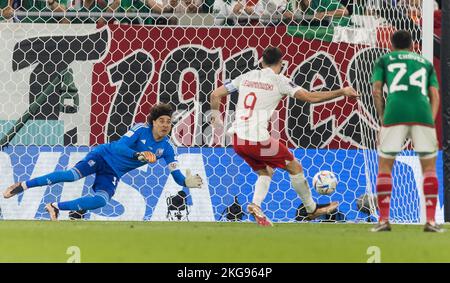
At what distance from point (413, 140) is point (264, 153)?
6.23 ft

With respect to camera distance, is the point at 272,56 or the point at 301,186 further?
the point at 301,186

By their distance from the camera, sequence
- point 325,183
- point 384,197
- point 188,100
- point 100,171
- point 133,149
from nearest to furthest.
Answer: point 384,197, point 325,183, point 133,149, point 100,171, point 188,100

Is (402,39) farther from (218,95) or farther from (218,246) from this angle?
(218,246)

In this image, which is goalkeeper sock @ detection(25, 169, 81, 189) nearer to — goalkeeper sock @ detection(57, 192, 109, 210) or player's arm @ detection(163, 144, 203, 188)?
→ goalkeeper sock @ detection(57, 192, 109, 210)

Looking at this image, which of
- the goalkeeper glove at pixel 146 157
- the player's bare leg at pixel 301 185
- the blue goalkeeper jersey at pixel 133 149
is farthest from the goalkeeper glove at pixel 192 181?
the player's bare leg at pixel 301 185

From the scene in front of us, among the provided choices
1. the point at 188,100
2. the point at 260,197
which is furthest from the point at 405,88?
the point at 188,100

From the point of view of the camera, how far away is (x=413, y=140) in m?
8.03

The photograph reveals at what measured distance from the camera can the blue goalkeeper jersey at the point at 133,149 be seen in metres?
10.5

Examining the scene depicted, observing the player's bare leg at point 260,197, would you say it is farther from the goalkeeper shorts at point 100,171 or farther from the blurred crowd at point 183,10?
the blurred crowd at point 183,10

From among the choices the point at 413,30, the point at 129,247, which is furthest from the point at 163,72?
the point at 129,247

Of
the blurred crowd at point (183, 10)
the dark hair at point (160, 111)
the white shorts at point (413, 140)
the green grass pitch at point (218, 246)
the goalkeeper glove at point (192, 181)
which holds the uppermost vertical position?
the blurred crowd at point (183, 10)

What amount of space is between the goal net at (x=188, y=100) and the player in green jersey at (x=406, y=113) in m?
3.35

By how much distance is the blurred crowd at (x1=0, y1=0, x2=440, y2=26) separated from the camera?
39.4 feet
